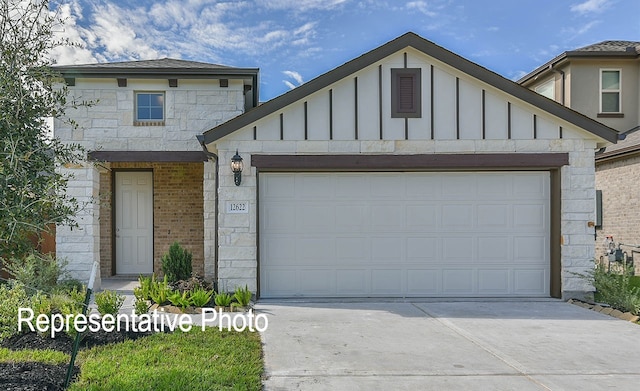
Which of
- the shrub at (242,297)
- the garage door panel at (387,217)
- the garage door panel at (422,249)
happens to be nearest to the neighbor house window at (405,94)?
the garage door panel at (387,217)

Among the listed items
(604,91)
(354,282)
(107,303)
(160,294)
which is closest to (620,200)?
(604,91)

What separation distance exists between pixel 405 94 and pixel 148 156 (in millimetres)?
5403

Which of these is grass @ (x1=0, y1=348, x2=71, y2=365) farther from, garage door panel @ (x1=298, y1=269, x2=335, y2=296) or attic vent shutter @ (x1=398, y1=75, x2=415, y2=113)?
attic vent shutter @ (x1=398, y1=75, x2=415, y2=113)

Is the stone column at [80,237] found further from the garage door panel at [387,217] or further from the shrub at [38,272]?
the garage door panel at [387,217]

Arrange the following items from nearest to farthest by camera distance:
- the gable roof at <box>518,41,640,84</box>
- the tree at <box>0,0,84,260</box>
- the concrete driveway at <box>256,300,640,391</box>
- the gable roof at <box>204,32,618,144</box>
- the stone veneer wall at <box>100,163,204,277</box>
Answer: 1. the tree at <box>0,0,84,260</box>
2. the concrete driveway at <box>256,300,640,391</box>
3. the gable roof at <box>204,32,618,144</box>
4. the stone veneer wall at <box>100,163,204,277</box>
5. the gable roof at <box>518,41,640,84</box>

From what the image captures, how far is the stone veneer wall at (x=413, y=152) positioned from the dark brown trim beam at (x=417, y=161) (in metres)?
0.10

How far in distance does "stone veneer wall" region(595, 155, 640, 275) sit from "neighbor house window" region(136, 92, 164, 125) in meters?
11.6

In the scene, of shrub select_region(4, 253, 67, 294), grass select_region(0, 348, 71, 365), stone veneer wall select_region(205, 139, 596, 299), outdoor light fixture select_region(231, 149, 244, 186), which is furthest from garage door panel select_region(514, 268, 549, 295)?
shrub select_region(4, 253, 67, 294)

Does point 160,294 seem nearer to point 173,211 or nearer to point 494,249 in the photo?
point 173,211

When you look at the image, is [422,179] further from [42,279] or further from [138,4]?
[138,4]

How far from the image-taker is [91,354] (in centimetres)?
504

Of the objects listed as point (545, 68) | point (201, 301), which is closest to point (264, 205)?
point (201, 301)

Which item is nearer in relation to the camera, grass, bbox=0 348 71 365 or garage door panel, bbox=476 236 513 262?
grass, bbox=0 348 71 365

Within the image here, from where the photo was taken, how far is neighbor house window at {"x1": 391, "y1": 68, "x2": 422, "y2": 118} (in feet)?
27.1
